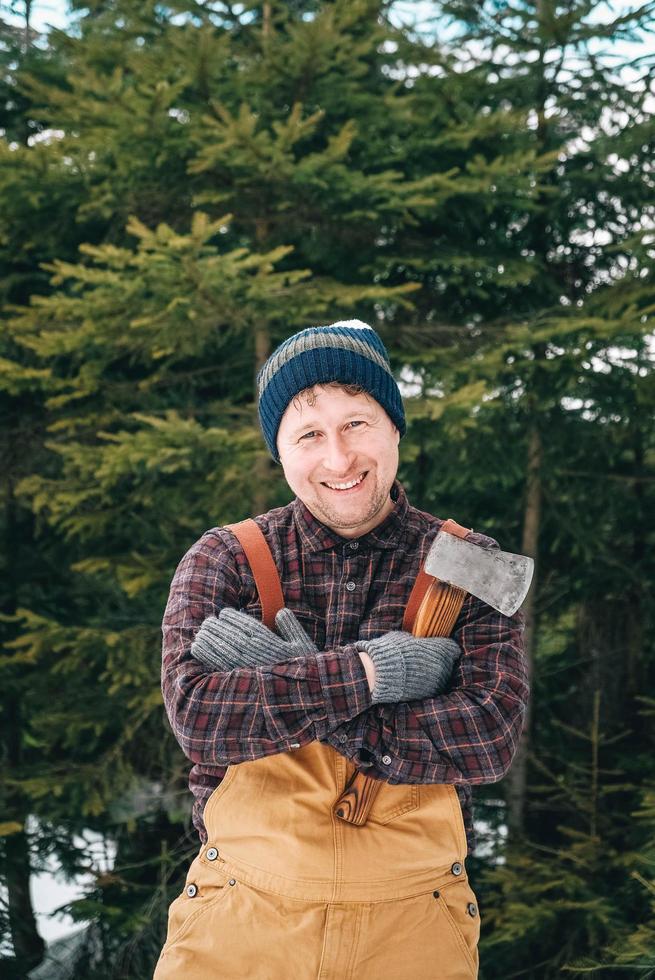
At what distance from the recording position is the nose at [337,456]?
2.14 meters

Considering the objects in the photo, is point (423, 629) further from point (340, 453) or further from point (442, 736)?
point (340, 453)

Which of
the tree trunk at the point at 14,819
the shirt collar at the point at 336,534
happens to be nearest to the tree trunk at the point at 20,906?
the tree trunk at the point at 14,819

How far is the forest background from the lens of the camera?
4879 millimetres

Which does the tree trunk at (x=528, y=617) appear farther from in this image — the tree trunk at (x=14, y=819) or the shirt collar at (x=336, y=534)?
the shirt collar at (x=336, y=534)

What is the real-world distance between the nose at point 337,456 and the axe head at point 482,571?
1.01 ft

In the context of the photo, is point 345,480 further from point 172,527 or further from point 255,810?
point 172,527

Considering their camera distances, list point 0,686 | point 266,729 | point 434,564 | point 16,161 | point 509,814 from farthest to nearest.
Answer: point 0,686
point 509,814
point 16,161
point 434,564
point 266,729

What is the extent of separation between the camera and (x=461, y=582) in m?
2.01

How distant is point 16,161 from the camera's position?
5434 mm

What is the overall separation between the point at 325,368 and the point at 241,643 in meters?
0.75

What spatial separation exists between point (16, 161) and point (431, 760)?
5070 millimetres

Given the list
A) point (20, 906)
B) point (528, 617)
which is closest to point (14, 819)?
point (20, 906)

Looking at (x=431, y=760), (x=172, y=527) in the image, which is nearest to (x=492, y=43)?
(x=172, y=527)

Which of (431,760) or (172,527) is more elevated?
(172,527)
